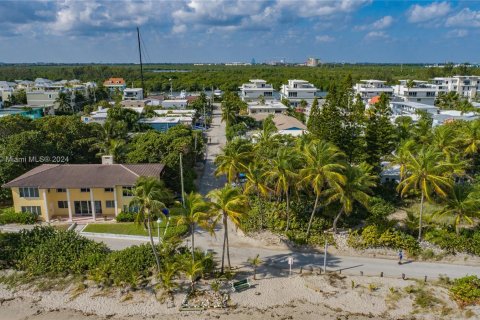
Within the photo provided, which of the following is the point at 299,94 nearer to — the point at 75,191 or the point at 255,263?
the point at 75,191

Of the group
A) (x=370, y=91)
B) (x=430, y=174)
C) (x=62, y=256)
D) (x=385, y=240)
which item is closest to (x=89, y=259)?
(x=62, y=256)

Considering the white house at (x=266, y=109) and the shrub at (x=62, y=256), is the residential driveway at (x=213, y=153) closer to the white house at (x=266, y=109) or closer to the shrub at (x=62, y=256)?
the white house at (x=266, y=109)

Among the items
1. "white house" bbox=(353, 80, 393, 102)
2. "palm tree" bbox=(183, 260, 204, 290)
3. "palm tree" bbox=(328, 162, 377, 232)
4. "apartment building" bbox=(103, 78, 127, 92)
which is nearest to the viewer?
"palm tree" bbox=(183, 260, 204, 290)

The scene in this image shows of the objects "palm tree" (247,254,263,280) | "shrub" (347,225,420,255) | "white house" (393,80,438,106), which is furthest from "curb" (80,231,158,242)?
"white house" (393,80,438,106)

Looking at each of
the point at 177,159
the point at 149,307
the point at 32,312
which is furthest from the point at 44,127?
the point at 149,307

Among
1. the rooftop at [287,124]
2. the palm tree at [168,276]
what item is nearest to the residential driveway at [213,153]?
the rooftop at [287,124]

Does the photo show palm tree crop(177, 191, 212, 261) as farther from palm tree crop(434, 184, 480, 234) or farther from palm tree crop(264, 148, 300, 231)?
palm tree crop(434, 184, 480, 234)

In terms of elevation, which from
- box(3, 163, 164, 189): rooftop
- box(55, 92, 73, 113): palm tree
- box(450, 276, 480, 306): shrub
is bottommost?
box(450, 276, 480, 306): shrub

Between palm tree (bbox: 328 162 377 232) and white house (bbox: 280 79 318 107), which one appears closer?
palm tree (bbox: 328 162 377 232)
